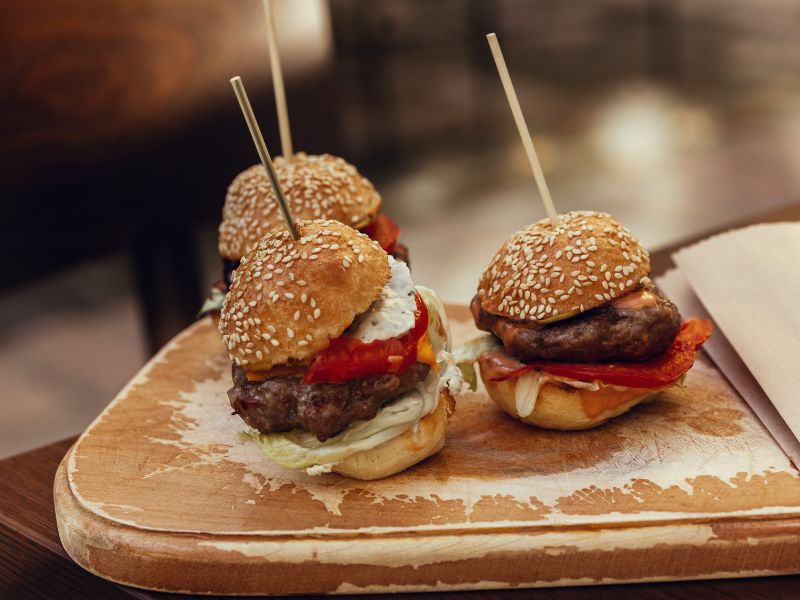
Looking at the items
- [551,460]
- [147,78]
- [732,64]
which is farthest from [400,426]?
[732,64]

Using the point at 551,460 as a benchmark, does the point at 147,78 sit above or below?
above

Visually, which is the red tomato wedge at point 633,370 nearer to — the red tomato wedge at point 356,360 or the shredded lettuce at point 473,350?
the shredded lettuce at point 473,350

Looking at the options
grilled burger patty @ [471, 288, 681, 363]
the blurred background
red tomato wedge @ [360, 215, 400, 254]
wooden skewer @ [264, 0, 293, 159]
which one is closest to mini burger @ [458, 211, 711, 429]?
grilled burger patty @ [471, 288, 681, 363]

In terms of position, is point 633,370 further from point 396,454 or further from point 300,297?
point 300,297

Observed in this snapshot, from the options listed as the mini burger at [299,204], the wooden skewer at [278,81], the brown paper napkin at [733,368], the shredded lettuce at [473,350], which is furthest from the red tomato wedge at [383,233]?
the brown paper napkin at [733,368]

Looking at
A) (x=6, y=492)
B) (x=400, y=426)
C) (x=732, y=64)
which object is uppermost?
(x=400, y=426)

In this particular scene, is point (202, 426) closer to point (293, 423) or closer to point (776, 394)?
point (293, 423)
